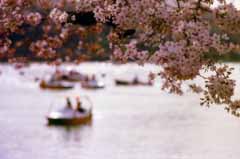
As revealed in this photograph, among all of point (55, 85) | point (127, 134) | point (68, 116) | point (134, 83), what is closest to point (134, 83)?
point (134, 83)

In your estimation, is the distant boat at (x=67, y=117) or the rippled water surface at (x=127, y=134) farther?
the distant boat at (x=67, y=117)

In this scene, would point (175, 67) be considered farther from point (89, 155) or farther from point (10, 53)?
point (89, 155)

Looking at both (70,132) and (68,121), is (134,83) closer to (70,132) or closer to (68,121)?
(68,121)

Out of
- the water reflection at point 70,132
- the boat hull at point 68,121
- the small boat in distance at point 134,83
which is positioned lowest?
the small boat in distance at point 134,83

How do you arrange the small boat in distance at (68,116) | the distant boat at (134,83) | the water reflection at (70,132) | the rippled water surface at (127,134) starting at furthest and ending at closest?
1. the distant boat at (134,83)
2. the small boat in distance at (68,116)
3. the water reflection at (70,132)
4. the rippled water surface at (127,134)

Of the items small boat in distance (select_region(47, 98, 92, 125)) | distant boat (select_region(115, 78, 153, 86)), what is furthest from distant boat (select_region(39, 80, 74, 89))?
small boat in distance (select_region(47, 98, 92, 125))

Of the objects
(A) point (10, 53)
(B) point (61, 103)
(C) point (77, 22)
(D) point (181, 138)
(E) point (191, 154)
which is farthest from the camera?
(B) point (61, 103)

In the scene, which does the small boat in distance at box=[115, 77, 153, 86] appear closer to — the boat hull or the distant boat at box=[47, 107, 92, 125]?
the boat hull

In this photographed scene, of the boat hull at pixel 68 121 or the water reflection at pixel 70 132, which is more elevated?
the boat hull at pixel 68 121

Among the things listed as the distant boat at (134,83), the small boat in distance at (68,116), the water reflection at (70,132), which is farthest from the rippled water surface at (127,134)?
the distant boat at (134,83)

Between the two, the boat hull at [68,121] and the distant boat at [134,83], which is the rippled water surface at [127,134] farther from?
the distant boat at [134,83]

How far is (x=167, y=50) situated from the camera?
37.7ft

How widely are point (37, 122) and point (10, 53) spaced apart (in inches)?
2672

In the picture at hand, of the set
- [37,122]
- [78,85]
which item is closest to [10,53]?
[37,122]
